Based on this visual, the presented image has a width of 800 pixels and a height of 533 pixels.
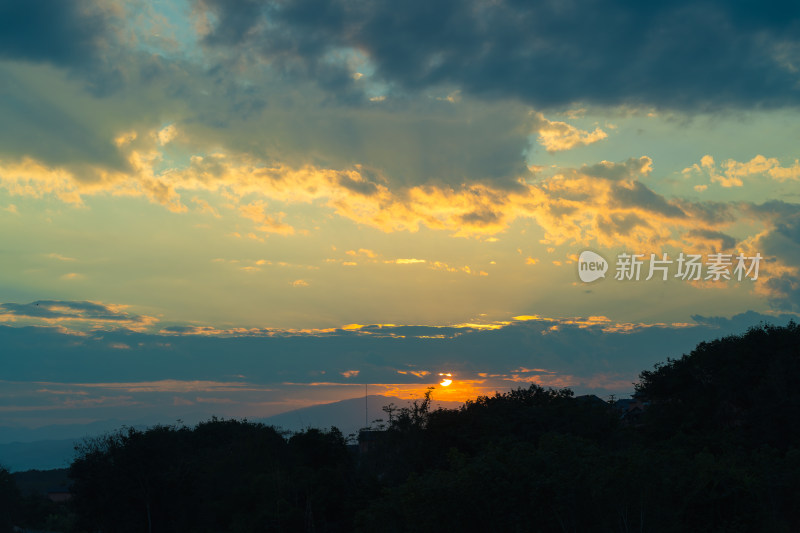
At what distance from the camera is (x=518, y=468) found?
18.7 metres

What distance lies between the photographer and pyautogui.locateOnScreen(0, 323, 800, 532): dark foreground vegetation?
59.0 feet

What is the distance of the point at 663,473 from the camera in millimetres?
18125

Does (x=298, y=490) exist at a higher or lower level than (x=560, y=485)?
lower

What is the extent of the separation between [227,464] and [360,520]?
21571 millimetres

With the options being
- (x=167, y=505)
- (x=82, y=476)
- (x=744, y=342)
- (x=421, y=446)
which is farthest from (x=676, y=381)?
(x=82, y=476)

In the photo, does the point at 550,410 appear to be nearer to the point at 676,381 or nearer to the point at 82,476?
the point at 676,381

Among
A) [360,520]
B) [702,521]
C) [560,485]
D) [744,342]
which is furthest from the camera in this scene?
[744,342]

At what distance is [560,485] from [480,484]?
2.29 m

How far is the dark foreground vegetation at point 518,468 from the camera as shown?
18.0 meters

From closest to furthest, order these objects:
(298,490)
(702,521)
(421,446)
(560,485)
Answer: (560,485), (702,521), (421,446), (298,490)

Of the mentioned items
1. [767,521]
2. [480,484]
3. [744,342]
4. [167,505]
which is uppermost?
[744,342]

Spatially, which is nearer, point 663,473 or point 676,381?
point 663,473

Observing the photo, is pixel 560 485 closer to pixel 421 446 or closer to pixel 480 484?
pixel 480 484

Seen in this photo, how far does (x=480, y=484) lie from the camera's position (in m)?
18.5
